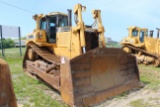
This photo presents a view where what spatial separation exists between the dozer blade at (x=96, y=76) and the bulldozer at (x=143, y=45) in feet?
20.6

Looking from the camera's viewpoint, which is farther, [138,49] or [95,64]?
[138,49]

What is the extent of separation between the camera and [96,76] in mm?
5473

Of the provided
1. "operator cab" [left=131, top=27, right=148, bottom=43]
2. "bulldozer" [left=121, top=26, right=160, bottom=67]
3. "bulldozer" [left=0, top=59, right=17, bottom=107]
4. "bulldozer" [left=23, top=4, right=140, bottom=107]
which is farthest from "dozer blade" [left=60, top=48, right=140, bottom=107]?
"operator cab" [left=131, top=27, right=148, bottom=43]

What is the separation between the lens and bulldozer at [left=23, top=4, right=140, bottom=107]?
190 inches

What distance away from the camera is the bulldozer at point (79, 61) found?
4836 millimetres

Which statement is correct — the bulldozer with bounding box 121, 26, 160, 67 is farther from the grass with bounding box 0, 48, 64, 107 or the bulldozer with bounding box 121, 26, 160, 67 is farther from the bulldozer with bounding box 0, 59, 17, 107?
the bulldozer with bounding box 0, 59, 17, 107

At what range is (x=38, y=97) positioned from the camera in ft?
17.6

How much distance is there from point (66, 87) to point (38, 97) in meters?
0.98

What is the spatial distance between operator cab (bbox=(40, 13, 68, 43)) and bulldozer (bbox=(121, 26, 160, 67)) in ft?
22.5

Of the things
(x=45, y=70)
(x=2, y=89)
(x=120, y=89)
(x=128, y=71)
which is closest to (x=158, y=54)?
(x=128, y=71)

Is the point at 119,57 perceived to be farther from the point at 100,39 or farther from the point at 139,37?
the point at 139,37

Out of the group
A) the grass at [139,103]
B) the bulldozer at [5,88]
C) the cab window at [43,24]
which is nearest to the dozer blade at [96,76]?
the grass at [139,103]

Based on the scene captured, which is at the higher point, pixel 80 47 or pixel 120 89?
pixel 80 47

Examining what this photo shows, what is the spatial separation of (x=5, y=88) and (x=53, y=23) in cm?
613
